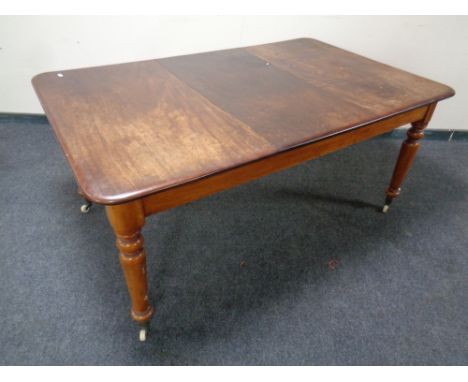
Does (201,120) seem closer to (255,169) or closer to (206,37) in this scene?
(255,169)

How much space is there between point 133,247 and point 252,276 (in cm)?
61

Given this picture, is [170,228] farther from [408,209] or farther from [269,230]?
[408,209]

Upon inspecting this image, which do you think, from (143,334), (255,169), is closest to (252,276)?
(143,334)

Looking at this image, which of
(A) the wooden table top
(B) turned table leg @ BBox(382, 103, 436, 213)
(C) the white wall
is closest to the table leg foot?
(A) the wooden table top

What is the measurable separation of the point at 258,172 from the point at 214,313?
57 cm

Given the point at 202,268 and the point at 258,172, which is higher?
the point at 258,172

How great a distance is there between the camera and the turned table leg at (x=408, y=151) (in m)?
1.27

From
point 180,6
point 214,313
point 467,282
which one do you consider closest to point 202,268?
point 214,313

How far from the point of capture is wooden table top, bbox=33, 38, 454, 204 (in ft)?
2.52

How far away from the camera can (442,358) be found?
108cm

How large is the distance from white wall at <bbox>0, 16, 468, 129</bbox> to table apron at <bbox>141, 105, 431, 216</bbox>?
90cm

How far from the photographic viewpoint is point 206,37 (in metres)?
1.85

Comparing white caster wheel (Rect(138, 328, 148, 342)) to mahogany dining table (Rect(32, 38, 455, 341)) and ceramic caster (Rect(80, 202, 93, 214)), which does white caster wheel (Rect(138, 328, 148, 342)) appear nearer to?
mahogany dining table (Rect(32, 38, 455, 341))

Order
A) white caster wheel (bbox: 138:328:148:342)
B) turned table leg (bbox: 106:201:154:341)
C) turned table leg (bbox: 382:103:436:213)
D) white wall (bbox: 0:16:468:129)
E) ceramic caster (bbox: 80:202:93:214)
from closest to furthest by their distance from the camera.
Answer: turned table leg (bbox: 106:201:154:341) < white caster wheel (bbox: 138:328:148:342) < turned table leg (bbox: 382:103:436:213) < ceramic caster (bbox: 80:202:93:214) < white wall (bbox: 0:16:468:129)
